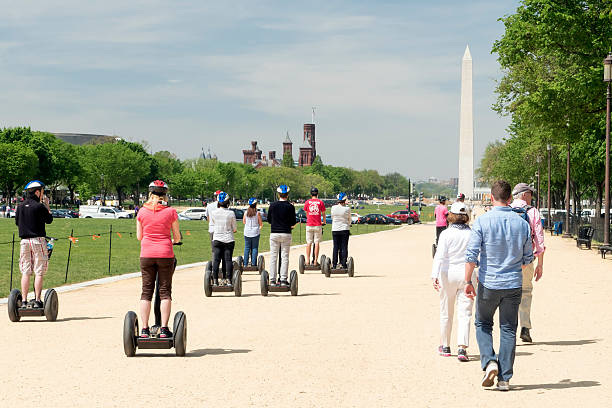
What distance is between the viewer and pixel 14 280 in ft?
62.7

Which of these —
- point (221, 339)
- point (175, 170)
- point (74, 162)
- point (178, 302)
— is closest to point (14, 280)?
point (178, 302)

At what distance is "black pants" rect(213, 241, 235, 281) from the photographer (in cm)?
1471

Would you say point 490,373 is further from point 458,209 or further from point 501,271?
point 458,209

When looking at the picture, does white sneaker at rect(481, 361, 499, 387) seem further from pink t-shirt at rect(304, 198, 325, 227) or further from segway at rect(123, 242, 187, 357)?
pink t-shirt at rect(304, 198, 325, 227)

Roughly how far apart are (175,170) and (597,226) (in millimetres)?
139670

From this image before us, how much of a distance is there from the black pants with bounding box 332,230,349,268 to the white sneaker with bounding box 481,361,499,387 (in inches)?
451

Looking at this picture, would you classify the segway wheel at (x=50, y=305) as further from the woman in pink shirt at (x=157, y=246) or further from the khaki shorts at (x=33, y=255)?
the woman in pink shirt at (x=157, y=246)

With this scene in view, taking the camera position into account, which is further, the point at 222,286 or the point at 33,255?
the point at 222,286

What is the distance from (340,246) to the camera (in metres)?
19.5

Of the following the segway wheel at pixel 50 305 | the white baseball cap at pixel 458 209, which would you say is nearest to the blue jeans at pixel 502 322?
the white baseball cap at pixel 458 209

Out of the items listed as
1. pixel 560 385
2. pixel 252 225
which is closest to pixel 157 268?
pixel 560 385

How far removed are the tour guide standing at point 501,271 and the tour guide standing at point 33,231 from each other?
6.50 meters

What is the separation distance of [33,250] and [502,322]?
7.00m

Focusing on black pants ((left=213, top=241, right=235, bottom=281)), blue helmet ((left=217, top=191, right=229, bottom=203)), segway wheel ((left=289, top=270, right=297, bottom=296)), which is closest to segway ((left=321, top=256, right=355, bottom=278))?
segway wheel ((left=289, top=270, right=297, bottom=296))
